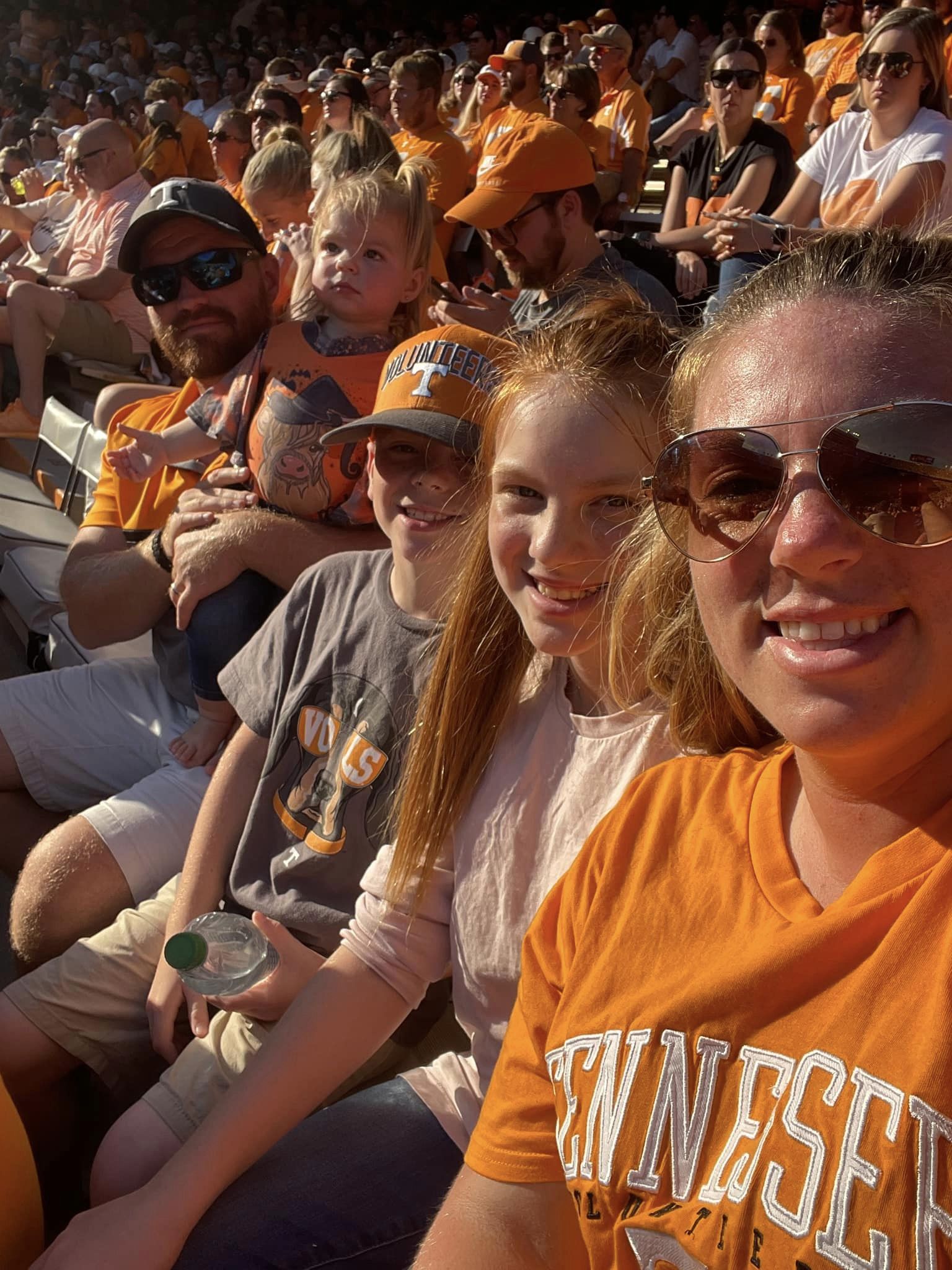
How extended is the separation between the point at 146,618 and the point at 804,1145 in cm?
230

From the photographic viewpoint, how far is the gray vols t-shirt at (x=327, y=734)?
1.83m

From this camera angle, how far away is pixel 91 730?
2.81m

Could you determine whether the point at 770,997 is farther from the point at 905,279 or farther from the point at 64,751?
the point at 64,751

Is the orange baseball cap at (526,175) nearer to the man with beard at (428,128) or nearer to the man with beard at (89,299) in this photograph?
the man with beard at (428,128)

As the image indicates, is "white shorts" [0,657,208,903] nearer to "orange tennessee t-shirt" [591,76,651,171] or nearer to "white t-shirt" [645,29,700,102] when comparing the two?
"orange tennessee t-shirt" [591,76,651,171]

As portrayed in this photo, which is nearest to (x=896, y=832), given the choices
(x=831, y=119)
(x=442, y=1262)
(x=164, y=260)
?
(x=442, y=1262)

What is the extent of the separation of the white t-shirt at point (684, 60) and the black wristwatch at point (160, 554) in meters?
8.45

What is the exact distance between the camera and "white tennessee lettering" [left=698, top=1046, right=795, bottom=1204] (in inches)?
34.8

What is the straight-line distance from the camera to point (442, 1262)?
113cm

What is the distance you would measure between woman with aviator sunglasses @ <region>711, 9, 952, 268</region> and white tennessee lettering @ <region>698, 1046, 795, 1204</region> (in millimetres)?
3018

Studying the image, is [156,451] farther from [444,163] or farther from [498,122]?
[498,122]

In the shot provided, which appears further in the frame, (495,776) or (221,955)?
(221,955)

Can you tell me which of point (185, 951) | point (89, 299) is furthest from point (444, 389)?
point (89, 299)

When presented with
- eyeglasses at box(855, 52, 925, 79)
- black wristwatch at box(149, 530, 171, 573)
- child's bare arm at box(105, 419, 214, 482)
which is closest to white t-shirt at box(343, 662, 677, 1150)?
black wristwatch at box(149, 530, 171, 573)
